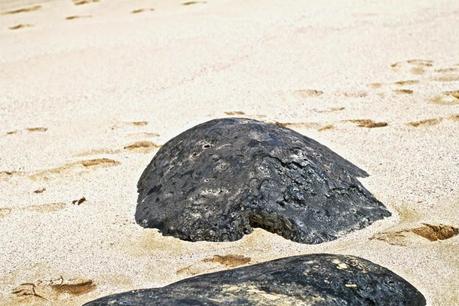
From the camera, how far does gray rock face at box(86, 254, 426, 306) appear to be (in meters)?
1.89

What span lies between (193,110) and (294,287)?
7.79 feet

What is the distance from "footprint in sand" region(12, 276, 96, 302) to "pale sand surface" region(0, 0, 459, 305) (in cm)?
2

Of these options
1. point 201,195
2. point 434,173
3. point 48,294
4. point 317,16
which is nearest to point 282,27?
point 317,16

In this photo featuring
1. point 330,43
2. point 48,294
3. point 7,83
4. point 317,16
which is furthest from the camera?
point 317,16

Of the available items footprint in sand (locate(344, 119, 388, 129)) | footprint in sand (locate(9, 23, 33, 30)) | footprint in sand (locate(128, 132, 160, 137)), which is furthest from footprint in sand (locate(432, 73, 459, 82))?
footprint in sand (locate(9, 23, 33, 30))

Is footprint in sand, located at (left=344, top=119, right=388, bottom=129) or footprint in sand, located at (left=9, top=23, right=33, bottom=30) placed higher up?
footprint in sand, located at (left=344, top=119, right=388, bottom=129)

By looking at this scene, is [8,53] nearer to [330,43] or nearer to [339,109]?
[330,43]

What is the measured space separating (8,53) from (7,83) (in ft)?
2.63

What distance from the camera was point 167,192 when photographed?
9.49 feet

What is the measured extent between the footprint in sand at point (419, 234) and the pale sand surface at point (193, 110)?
2 centimetres

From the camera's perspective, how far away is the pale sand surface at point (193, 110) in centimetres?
259

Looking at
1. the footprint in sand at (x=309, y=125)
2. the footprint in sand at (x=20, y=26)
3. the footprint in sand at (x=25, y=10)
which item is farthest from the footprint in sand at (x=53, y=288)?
the footprint in sand at (x=25, y=10)

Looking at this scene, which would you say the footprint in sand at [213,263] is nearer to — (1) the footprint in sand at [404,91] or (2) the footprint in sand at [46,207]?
(2) the footprint in sand at [46,207]

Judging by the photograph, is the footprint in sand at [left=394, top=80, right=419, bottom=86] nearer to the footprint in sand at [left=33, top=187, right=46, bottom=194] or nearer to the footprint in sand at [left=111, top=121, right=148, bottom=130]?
the footprint in sand at [left=111, top=121, right=148, bottom=130]
